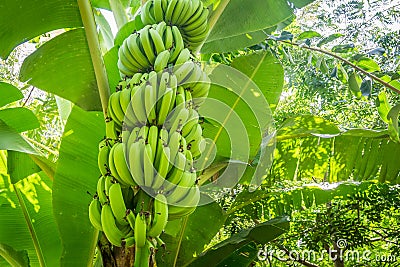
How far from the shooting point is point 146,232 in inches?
33.5

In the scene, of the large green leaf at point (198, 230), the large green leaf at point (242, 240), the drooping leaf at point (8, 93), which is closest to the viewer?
the drooping leaf at point (8, 93)

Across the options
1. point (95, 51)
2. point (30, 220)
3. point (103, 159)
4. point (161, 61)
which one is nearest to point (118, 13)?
point (95, 51)

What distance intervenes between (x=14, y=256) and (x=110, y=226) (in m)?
0.70

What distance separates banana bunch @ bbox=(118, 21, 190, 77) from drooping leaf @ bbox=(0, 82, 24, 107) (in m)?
0.44

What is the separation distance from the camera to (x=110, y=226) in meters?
0.86

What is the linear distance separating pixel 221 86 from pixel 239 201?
463mm

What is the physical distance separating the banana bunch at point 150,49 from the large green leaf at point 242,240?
2.16ft

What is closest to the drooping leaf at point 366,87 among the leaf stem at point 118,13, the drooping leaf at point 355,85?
the drooping leaf at point 355,85

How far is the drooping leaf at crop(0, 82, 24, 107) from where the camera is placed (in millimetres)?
1292

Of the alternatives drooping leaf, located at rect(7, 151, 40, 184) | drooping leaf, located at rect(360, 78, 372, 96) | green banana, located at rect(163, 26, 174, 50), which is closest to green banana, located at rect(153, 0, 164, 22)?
green banana, located at rect(163, 26, 174, 50)

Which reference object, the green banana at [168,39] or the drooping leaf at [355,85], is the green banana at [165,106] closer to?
the green banana at [168,39]

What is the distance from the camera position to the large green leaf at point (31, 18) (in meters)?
1.18

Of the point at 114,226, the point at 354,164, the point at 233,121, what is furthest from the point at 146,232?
the point at 354,164

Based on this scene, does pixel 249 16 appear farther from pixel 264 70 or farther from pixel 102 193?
pixel 102 193
